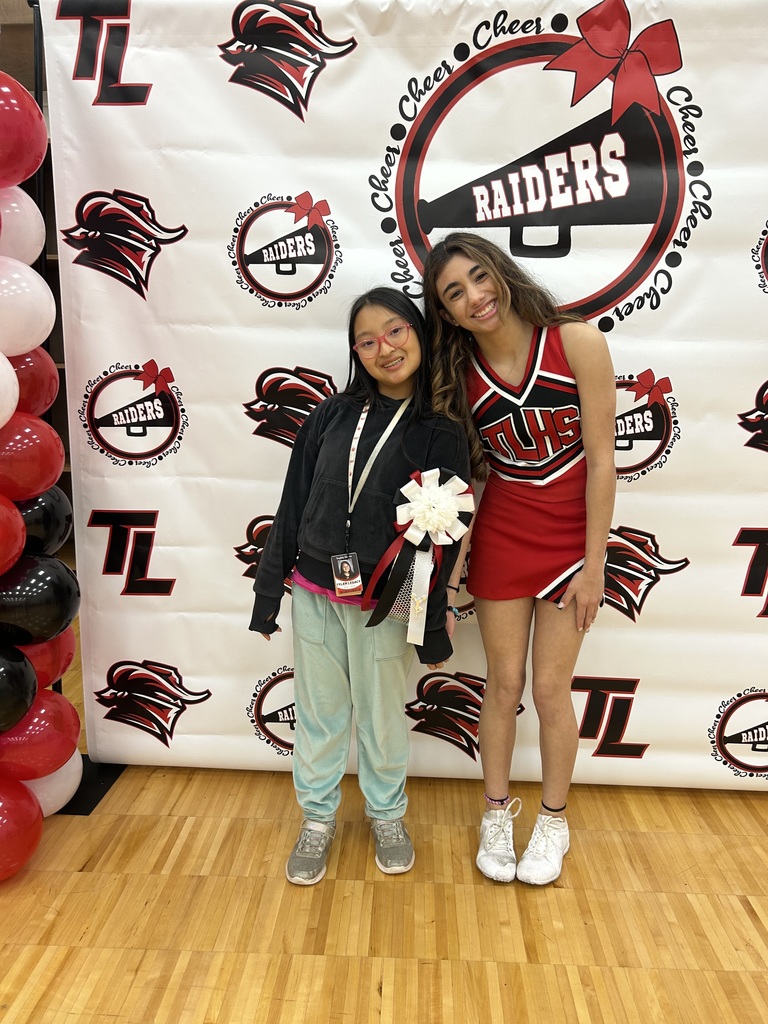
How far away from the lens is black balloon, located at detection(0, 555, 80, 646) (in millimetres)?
1716

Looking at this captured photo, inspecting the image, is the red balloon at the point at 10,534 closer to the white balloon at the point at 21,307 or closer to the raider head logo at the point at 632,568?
the white balloon at the point at 21,307

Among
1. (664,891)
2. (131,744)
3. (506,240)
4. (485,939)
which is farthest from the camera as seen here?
(131,744)

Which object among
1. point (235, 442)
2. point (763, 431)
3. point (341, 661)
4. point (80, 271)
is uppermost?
point (80, 271)

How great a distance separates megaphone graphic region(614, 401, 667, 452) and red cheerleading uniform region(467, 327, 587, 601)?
0.31 meters

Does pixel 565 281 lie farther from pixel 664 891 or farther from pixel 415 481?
pixel 664 891

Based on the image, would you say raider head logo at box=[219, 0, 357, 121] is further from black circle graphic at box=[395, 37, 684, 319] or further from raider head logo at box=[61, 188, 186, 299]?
raider head logo at box=[61, 188, 186, 299]

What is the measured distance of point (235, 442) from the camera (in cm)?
207

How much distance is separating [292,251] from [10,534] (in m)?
0.98

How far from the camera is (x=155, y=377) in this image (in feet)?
6.74

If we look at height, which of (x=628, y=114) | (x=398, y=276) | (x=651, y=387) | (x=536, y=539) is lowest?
(x=536, y=539)

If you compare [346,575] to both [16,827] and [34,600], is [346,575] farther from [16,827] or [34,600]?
[16,827]

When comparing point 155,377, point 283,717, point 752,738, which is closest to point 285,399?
point 155,377

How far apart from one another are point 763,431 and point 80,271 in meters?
1.86

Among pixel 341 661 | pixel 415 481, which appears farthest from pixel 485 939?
pixel 415 481
